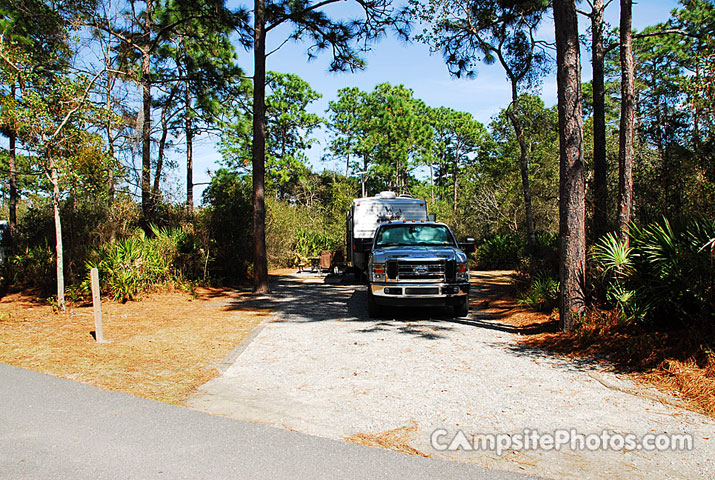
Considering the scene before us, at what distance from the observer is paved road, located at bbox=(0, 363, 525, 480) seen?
11.8ft

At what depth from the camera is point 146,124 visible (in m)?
18.7

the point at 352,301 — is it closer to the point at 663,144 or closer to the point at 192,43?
the point at 663,144

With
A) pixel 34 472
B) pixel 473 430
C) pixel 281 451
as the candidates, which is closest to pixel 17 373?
pixel 34 472

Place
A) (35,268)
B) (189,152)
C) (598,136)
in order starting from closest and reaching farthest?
(598,136)
(35,268)
(189,152)

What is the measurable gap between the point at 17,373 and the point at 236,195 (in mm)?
13273

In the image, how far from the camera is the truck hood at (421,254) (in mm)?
10266

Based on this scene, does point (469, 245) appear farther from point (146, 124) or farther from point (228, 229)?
point (146, 124)

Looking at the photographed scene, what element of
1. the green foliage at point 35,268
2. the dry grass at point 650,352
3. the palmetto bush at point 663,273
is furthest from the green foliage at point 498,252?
the green foliage at point 35,268

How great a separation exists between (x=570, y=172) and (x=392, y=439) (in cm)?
600

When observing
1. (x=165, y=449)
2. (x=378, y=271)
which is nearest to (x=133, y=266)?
(x=378, y=271)

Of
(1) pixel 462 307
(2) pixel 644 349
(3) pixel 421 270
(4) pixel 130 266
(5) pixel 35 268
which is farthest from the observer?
(5) pixel 35 268

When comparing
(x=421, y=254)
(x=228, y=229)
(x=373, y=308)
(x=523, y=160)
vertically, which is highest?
(x=523, y=160)

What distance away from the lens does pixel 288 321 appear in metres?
10.7

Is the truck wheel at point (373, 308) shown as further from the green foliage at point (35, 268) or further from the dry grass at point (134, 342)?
the green foliage at point (35, 268)
